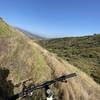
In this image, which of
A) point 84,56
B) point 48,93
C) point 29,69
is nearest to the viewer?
point 48,93

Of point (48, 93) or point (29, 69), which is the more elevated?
point (29, 69)

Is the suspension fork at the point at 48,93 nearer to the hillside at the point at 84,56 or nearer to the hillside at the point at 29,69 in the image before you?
the hillside at the point at 29,69

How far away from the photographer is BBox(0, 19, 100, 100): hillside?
15423mm

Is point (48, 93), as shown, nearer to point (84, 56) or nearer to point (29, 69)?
point (29, 69)

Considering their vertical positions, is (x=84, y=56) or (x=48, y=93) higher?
(x=48, y=93)

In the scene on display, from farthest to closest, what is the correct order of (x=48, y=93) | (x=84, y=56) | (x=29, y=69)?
1. (x=84, y=56)
2. (x=29, y=69)
3. (x=48, y=93)

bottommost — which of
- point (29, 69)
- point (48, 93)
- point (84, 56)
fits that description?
point (84, 56)

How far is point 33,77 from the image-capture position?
1594 cm

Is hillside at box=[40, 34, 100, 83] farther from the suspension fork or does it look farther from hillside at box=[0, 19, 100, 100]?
the suspension fork

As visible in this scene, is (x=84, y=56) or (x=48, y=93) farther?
(x=84, y=56)

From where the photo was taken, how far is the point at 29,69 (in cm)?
1611

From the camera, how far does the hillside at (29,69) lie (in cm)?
1542

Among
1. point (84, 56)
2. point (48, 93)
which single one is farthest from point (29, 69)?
point (84, 56)

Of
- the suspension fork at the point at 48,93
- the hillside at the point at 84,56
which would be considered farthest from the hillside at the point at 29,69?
the hillside at the point at 84,56
